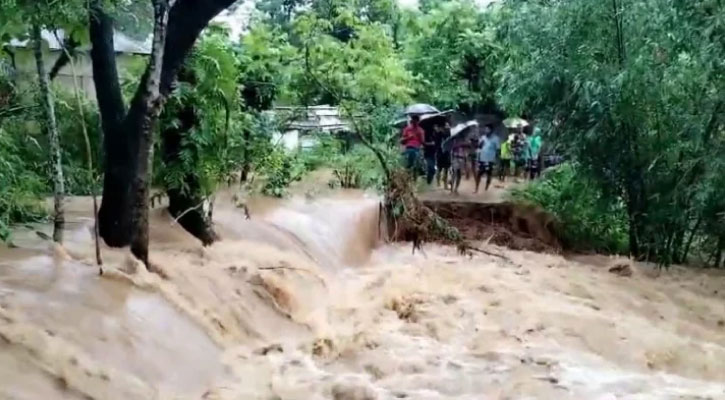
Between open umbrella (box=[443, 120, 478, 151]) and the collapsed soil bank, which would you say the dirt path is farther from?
open umbrella (box=[443, 120, 478, 151])

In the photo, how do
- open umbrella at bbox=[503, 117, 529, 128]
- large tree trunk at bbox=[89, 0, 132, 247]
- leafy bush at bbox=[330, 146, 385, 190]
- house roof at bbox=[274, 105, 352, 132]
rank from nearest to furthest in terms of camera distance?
large tree trunk at bbox=[89, 0, 132, 247] → house roof at bbox=[274, 105, 352, 132] → leafy bush at bbox=[330, 146, 385, 190] → open umbrella at bbox=[503, 117, 529, 128]

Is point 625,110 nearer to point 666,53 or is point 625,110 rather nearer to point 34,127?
point 666,53

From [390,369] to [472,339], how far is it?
4.42 ft

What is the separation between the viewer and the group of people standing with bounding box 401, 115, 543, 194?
14.4m

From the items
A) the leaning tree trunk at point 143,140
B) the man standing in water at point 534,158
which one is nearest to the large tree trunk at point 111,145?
the leaning tree trunk at point 143,140

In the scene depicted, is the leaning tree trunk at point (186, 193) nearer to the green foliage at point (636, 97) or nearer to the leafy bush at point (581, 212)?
the green foliage at point (636, 97)

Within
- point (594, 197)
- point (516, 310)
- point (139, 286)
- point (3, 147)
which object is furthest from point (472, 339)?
point (594, 197)

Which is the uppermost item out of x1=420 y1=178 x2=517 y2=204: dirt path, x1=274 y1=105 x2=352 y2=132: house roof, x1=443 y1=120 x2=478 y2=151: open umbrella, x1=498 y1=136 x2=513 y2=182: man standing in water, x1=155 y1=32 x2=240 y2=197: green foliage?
x1=155 y1=32 x2=240 y2=197: green foliage

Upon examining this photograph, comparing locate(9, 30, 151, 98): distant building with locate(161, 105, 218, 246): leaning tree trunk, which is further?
locate(161, 105, 218, 246): leaning tree trunk

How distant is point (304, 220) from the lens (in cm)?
1058

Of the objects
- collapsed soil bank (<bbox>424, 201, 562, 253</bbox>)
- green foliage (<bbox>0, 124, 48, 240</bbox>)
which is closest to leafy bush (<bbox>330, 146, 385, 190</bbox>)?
collapsed soil bank (<bbox>424, 201, 562, 253</bbox>)

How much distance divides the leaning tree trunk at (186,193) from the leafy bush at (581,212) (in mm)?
6494

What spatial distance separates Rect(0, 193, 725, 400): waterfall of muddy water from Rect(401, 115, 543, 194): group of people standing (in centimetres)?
413

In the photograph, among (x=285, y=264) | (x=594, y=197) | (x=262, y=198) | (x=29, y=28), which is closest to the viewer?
(x=29, y=28)
